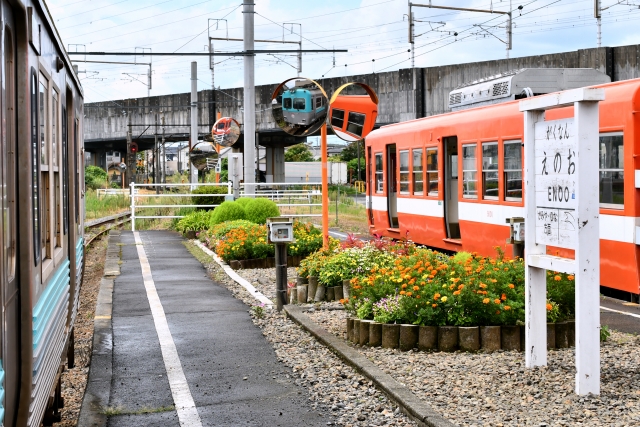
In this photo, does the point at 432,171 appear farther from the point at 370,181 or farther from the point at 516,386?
the point at 516,386

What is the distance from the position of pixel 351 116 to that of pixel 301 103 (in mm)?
794

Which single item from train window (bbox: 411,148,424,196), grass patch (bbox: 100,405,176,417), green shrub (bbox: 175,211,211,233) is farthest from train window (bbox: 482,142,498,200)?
green shrub (bbox: 175,211,211,233)

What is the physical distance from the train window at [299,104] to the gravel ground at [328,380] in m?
3.87

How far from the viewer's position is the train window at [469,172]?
55.5ft

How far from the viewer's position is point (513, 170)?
50.5 ft

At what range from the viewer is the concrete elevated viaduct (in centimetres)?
2959

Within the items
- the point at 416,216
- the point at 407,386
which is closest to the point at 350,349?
the point at 407,386

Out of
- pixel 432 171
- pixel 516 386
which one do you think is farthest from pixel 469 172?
pixel 516 386

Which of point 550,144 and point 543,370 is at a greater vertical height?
point 550,144

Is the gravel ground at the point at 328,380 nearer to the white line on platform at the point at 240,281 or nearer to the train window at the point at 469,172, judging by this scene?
the white line on platform at the point at 240,281

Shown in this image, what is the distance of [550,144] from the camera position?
7730mm

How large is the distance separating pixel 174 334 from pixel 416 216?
10.4m

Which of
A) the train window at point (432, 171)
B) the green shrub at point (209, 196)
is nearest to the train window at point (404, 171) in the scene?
the train window at point (432, 171)

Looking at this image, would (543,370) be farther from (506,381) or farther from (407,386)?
(407,386)
